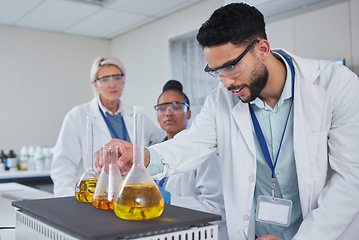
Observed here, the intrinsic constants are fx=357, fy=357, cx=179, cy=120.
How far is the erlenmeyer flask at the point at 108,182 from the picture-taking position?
0.89m

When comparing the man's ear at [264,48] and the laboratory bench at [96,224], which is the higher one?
the man's ear at [264,48]

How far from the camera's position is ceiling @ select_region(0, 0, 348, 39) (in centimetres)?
402

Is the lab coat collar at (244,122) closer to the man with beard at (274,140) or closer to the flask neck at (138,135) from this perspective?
the man with beard at (274,140)

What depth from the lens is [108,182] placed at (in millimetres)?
910

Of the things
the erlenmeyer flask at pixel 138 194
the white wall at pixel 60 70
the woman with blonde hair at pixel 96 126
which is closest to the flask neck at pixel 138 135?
the erlenmeyer flask at pixel 138 194

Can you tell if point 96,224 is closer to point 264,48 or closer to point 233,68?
point 233,68

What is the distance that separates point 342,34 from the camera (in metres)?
2.86

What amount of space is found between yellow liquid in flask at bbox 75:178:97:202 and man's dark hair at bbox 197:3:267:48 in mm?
622

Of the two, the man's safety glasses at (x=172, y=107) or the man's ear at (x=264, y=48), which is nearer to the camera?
the man's ear at (x=264, y=48)

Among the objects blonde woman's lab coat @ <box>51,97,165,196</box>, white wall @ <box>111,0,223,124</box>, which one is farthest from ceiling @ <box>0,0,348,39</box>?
blonde woman's lab coat @ <box>51,97,165,196</box>

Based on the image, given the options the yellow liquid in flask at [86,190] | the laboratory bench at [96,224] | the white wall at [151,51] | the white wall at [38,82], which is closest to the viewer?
the laboratory bench at [96,224]

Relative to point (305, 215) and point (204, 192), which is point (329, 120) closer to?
point (305, 215)

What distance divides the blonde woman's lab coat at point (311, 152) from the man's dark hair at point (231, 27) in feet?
0.81

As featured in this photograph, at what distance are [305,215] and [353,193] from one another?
0.18m
